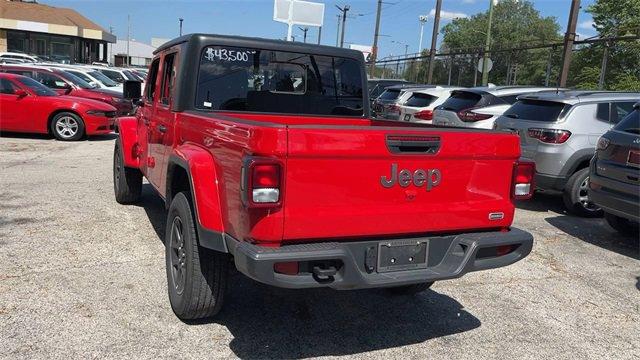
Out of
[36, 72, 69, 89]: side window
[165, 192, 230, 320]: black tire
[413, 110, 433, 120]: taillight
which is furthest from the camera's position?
[36, 72, 69, 89]: side window

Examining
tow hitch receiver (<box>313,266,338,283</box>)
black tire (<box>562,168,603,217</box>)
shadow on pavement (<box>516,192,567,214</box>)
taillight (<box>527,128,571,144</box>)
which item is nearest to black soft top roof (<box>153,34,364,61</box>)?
tow hitch receiver (<box>313,266,338,283</box>)

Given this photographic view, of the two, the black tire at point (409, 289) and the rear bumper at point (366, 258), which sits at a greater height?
the rear bumper at point (366, 258)

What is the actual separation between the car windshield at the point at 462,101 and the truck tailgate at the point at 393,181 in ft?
22.8

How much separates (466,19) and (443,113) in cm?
8013

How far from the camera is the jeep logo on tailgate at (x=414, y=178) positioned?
3.17m

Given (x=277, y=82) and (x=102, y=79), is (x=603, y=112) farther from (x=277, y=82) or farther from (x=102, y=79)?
(x=102, y=79)

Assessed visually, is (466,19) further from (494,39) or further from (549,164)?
(549,164)

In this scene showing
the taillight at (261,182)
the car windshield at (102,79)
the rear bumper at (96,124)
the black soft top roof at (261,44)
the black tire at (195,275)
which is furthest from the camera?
the car windshield at (102,79)

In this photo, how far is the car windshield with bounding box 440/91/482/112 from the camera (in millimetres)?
10243

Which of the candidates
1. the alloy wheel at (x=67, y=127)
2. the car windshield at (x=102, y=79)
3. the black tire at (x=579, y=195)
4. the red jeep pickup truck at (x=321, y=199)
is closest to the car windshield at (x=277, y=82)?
the red jeep pickup truck at (x=321, y=199)

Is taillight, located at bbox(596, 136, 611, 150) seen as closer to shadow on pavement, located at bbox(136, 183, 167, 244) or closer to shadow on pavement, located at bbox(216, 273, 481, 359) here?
shadow on pavement, located at bbox(216, 273, 481, 359)

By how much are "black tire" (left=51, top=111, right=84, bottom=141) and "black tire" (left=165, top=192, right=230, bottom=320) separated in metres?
10.1

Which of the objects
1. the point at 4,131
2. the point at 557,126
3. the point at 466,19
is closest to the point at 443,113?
the point at 557,126

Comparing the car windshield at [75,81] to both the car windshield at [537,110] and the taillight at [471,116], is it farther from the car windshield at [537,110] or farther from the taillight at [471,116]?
the car windshield at [537,110]
